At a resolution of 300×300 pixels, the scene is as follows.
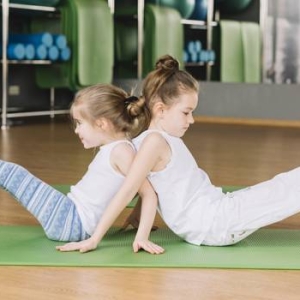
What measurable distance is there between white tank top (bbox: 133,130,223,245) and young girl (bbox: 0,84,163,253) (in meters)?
0.04

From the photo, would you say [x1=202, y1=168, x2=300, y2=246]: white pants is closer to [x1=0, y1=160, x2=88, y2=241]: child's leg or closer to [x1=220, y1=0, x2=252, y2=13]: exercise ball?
[x1=0, y1=160, x2=88, y2=241]: child's leg

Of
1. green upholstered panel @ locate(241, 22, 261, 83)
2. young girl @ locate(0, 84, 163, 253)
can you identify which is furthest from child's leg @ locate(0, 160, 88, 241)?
green upholstered panel @ locate(241, 22, 261, 83)

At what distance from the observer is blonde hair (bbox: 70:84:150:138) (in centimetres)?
220

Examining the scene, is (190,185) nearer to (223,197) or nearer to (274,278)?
(223,197)

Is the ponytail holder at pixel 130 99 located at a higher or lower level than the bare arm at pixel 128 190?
higher

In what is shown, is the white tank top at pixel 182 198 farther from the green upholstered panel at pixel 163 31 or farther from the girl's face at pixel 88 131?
the green upholstered panel at pixel 163 31

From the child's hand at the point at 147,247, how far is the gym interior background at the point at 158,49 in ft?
13.7

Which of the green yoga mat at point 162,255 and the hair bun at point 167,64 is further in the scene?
the hair bun at point 167,64

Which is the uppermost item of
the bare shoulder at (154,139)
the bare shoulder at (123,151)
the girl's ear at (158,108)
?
the girl's ear at (158,108)

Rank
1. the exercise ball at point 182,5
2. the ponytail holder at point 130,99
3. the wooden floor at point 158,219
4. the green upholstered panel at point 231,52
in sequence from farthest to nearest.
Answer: the exercise ball at point 182,5 → the green upholstered panel at point 231,52 → the ponytail holder at point 130,99 → the wooden floor at point 158,219

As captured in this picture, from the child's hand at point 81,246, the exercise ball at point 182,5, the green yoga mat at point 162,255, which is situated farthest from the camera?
the exercise ball at point 182,5

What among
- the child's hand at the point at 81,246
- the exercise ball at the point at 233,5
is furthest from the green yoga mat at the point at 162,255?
the exercise ball at the point at 233,5

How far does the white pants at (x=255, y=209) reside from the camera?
7.10ft

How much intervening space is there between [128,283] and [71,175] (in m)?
1.88
